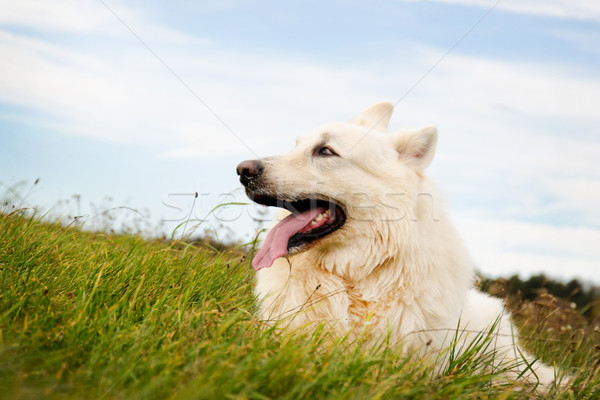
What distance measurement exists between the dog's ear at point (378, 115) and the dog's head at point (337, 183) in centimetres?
47

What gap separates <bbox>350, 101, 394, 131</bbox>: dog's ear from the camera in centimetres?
462

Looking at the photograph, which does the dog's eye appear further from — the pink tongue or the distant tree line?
the distant tree line

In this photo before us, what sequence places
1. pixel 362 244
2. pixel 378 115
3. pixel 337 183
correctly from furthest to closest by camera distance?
pixel 378 115, pixel 337 183, pixel 362 244

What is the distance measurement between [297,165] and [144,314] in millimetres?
1569

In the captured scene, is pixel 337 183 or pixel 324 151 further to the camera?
pixel 324 151

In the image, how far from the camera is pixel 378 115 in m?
4.64

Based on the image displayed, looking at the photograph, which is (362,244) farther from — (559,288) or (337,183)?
(559,288)

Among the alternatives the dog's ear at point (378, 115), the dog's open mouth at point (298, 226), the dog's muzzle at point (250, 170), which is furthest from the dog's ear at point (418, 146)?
the dog's muzzle at point (250, 170)

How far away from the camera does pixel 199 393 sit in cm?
226

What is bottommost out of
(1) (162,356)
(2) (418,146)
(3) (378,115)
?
(1) (162,356)

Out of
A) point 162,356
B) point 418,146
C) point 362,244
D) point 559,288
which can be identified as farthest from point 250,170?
point 559,288

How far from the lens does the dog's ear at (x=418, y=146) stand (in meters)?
4.01

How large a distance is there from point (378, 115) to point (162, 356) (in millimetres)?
2918

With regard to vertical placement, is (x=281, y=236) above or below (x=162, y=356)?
above
